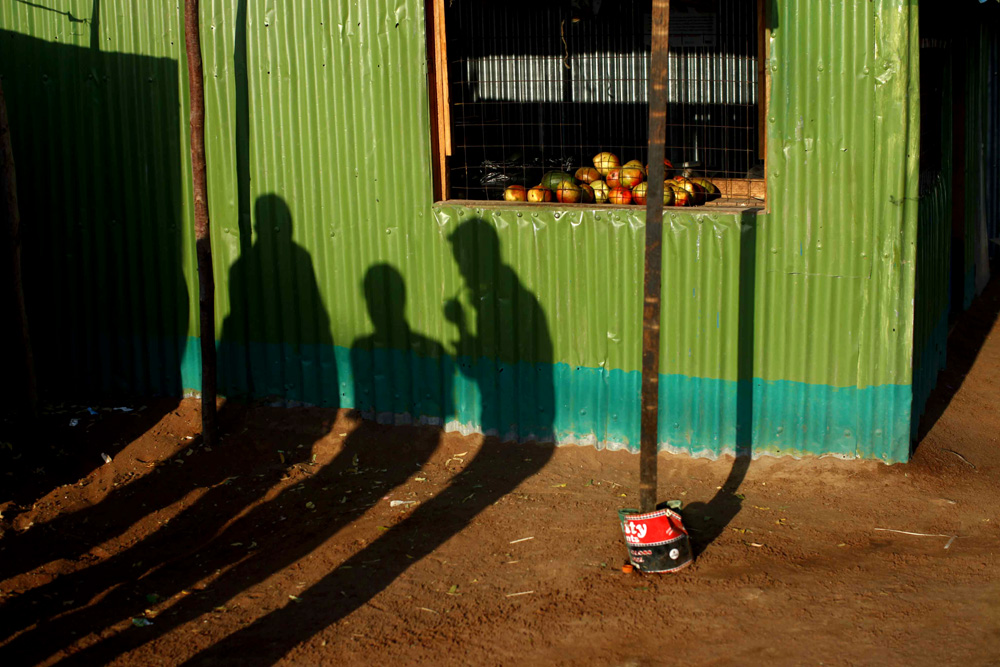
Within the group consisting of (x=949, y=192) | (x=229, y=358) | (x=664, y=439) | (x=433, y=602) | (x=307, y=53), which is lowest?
(x=433, y=602)

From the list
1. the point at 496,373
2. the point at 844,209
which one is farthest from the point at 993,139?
the point at 496,373

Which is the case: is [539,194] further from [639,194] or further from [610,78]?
[610,78]

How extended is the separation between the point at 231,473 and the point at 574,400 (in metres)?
2.64

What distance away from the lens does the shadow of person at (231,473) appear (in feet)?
18.9

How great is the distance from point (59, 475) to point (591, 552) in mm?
4168

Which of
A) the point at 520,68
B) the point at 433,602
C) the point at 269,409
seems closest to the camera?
the point at 433,602

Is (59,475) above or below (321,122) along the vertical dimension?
below

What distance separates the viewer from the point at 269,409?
8.41 meters

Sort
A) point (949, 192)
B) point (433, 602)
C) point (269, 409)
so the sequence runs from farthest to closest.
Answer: point (949, 192), point (269, 409), point (433, 602)

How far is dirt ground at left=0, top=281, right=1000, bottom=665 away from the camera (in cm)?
508

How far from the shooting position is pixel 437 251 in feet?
25.1

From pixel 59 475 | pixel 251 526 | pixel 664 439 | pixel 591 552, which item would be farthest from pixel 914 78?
pixel 59 475

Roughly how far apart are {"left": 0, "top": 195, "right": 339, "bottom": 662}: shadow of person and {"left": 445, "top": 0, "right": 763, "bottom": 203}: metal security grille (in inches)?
76.5

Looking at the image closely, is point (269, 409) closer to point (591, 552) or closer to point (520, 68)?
point (591, 552)
